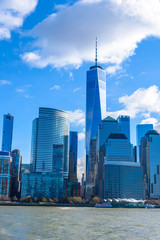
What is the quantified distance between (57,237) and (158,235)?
872 inches

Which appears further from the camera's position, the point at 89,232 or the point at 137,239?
the point at 89,232

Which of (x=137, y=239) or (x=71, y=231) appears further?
(x=71, y=231)

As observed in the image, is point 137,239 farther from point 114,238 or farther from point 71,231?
point 71,231

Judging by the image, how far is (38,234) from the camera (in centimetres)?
6334

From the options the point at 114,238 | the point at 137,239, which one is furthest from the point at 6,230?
the point at 137,239

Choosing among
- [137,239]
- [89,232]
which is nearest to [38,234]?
[89,232]

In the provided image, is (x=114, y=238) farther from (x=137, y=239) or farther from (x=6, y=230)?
(x=6, y=230)

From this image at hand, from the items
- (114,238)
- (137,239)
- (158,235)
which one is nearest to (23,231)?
(114,238)

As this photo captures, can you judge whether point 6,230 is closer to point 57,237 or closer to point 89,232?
point 57,237

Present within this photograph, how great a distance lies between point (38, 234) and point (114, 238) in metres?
14.9

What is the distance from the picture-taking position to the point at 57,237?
6053 centimetres

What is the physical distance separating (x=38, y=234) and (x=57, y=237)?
16.0ft

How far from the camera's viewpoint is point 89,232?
68.6 metres

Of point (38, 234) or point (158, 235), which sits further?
point (158, 235)
